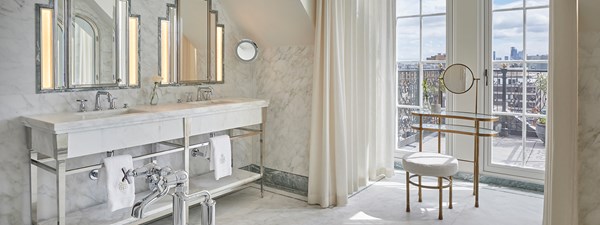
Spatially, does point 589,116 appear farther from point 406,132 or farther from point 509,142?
point 406,132

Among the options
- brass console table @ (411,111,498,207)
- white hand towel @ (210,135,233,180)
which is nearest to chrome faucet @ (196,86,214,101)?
white hand towel @ (210,135,233,180)

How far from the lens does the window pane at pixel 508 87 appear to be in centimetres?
388

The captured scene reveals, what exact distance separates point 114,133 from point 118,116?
→ 0.11 metres

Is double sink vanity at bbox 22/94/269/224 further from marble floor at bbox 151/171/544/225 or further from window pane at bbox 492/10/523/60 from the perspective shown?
window pane at bbox 492/10/523/60

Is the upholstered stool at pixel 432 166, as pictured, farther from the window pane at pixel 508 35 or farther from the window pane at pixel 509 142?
the window pane at pixel 508 35

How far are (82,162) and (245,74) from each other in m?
1.73

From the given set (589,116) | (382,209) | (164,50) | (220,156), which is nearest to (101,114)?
(164,50)

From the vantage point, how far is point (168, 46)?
133 inches

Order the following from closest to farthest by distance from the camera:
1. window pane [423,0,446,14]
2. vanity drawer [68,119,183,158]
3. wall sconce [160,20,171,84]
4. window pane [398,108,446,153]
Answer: vanity drawer [68,119,183,158] → wall sconce [160,20,171,84] → window pane [423,0,446,14] → window pane [398,108,446,153]

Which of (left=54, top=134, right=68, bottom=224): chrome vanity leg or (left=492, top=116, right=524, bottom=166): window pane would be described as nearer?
(left=54, top=134, right=68, bottom=224): chrome vanity leg

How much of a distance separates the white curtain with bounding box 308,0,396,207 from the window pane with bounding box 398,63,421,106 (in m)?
0.16

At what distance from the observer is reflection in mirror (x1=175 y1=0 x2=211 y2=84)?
11.4 ft

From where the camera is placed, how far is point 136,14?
3113mm

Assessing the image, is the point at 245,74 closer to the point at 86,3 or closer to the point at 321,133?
the point at 321,133
